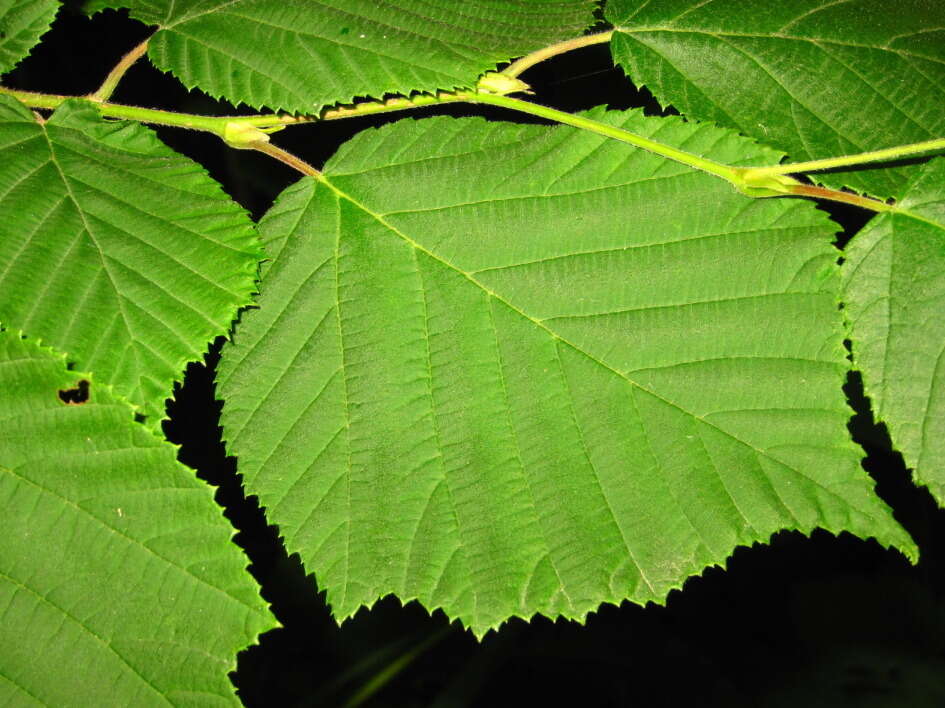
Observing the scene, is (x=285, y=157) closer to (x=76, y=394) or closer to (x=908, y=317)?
(x=76, y=394)

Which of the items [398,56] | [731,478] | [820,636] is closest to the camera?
[731,478]

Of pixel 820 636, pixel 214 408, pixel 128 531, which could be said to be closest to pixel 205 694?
pixel 128 531

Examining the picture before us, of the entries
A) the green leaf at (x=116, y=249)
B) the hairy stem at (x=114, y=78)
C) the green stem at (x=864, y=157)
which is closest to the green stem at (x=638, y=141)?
the green stem at (x=864, y=157)

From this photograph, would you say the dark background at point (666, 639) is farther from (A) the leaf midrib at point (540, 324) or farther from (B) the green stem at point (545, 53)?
(B) the green stem at point (545, 53)

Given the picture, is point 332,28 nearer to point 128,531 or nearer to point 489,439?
point 489,439

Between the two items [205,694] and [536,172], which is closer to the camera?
[205,694]

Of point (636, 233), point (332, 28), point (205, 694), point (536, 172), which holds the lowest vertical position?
point (205, 694)

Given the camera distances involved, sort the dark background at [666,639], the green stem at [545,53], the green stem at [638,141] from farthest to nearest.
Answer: the dark background at [666,639], the green stem at [545,53], the green stem at [638,141]
